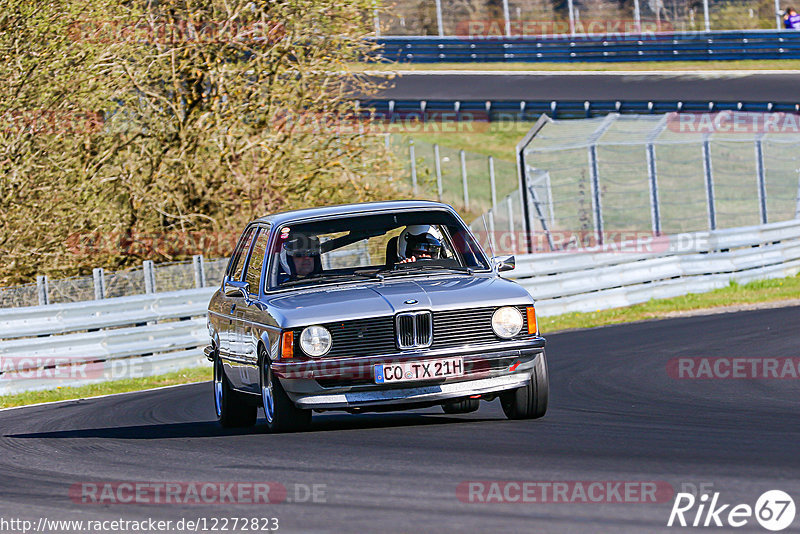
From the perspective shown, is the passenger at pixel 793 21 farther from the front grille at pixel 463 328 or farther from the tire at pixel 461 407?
the front grille at pixel 463 328

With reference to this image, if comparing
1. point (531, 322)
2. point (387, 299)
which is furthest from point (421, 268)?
point (531, 322)

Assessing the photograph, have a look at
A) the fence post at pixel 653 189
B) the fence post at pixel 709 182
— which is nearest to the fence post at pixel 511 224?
the fence post at pixel 653 189

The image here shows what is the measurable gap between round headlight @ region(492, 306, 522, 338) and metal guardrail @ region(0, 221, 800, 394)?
28.7 ft

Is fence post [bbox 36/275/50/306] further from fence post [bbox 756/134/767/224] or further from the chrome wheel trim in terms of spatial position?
fence post [bbox 756/134/767/224]

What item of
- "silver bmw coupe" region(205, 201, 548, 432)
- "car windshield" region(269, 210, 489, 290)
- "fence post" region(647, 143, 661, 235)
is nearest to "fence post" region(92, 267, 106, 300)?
"silver bmw coupe" region(205, 201, 548, 432)

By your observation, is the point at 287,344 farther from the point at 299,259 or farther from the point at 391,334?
the point at 299,259

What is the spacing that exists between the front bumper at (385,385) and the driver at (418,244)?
153 cm

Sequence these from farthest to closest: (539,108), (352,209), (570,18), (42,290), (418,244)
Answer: (570,18) → (539,108) → (42,290) → (418,244) → (352,209)

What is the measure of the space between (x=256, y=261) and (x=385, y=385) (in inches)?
86.5

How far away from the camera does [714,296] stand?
73.8 feet

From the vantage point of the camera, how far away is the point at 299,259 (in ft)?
32.5

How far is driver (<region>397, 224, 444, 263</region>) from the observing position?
33.4ft

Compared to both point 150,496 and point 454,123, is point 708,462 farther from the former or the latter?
point 454,123

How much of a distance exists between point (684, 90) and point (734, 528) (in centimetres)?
3628
